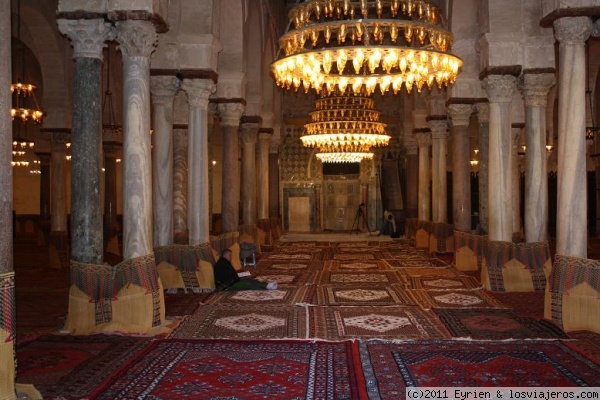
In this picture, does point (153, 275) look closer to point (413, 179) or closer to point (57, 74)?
point (57, 74)

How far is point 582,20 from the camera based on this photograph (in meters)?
6.41

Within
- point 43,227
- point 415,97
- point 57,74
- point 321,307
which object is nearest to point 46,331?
point 321,307

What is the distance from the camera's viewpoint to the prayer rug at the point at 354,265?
11430 millimetres

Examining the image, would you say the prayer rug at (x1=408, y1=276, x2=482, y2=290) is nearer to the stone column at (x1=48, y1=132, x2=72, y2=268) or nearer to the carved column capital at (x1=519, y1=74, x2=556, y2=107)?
the carved column capital at (x1=519, y1=74, x2=556, y2=107)

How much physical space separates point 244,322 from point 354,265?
563 centimetres

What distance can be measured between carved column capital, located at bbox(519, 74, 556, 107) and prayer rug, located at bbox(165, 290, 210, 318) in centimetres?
513

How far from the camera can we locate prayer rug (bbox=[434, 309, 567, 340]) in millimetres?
5855

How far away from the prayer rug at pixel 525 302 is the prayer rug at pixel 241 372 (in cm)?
259

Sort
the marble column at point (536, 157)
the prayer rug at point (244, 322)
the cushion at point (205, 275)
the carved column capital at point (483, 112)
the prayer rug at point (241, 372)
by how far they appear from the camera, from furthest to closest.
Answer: the carved column capital at point (483, 112), the cushion at point (205, 275), the marble column at point (536, 157), the prayer rug at point (244, 322), the prayer rug at point (241, 372)

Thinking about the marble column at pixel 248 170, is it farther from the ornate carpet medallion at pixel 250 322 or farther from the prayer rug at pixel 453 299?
the ornate carpet medallion at pixel 250 322

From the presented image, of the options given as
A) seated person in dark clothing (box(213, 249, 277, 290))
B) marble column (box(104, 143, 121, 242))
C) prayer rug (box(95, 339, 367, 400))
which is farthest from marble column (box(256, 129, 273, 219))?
prayer rug (box(95, 339, 367, 400))

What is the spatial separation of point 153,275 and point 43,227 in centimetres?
1025

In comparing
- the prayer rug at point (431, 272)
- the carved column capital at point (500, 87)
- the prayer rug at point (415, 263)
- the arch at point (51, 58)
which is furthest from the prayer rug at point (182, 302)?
the arch at point (51, 58)

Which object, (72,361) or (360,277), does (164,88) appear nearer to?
(360,277)
